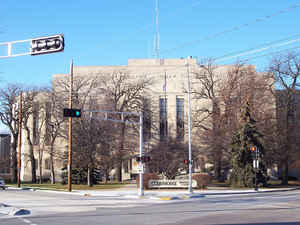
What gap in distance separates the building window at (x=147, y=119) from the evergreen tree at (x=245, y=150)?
49.1 feet

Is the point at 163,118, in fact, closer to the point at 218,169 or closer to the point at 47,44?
the point at 218,169

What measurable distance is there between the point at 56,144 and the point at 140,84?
18722mm

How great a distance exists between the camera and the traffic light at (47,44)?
15.3 metres

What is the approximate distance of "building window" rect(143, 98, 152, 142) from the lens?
56.1m

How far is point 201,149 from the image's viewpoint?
52094mm

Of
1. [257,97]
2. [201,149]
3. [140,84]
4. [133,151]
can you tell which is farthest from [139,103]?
[257,97]

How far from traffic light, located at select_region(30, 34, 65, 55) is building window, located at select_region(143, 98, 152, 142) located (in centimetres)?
3998

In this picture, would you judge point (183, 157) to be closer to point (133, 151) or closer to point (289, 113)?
point (133, 151)

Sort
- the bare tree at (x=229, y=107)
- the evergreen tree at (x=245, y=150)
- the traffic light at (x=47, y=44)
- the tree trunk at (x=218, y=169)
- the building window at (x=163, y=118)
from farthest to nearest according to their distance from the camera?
the building window at (x=163, y=118), the tree trunk at (x=218, y=169), the bare tree at (x=229, y=107), the evergreen tree at (x=245, y=150), the traffic light at (x=47, y=44)

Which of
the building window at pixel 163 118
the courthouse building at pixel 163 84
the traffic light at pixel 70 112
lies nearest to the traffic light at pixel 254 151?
the traffic light at pixel 70 112

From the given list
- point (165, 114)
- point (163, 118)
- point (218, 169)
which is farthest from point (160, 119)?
point (218, 169)

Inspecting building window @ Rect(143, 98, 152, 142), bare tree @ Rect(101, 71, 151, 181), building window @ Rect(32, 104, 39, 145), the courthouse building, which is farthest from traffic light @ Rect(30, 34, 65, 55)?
the courthouse building

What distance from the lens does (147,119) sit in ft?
188

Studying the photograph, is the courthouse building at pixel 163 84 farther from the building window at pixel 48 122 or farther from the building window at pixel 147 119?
the building window at pixel 48 122
